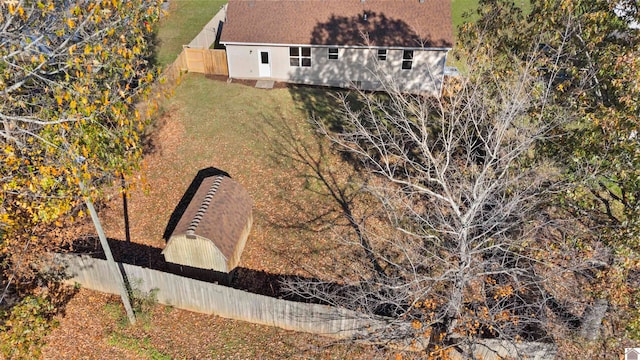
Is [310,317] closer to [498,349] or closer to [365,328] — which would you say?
[365,328]

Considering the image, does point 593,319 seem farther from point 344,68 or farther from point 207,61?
point 207,61

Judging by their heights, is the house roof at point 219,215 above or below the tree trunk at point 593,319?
above

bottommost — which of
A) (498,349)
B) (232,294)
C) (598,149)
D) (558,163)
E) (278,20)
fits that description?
(498,349)

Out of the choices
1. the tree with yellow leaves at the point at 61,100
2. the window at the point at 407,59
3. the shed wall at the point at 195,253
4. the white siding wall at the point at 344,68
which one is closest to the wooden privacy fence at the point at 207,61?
the white siding wall at the point at 344,68

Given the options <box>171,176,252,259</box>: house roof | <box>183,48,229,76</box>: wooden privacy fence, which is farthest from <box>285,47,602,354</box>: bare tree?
<box>183,48,229,76</box>: wooden privacy fence

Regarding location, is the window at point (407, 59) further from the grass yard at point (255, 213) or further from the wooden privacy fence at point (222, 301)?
the wooden privacy fence at point (222, 301)

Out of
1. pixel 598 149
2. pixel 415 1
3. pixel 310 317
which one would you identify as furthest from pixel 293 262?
pixel 415 1

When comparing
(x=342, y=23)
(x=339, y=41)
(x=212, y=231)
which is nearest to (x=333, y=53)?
(x=339, y=41)
